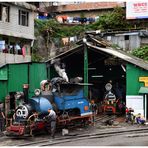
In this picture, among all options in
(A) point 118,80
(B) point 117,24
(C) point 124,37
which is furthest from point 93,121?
(B) point 117,24

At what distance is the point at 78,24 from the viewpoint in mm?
47406

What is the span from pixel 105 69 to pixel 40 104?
548 inches

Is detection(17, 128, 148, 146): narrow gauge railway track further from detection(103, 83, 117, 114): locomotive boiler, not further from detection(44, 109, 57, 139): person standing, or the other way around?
detection(103, 83, 117, 114): locomotive boiler

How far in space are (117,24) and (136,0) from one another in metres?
4.01

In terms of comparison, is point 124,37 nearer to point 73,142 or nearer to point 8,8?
point 8,8

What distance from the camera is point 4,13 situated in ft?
107

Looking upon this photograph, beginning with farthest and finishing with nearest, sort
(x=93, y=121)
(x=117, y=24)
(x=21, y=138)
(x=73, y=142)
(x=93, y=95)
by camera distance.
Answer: (x=117, y=24) → (x=93, y=95) → (x=93, y=121) → (x=21, y=138) → (x=73, y=142)

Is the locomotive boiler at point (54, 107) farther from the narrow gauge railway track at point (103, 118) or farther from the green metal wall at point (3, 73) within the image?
the green metal wall at point (3, 73)

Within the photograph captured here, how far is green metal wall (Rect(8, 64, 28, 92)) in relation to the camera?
27.5 meters

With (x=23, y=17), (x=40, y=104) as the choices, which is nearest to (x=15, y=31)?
(x=23, y=17)

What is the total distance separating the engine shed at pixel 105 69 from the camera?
26.8 metres

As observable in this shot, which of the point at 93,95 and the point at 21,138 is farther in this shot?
the point at 93,95

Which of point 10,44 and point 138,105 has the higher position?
point 10,44

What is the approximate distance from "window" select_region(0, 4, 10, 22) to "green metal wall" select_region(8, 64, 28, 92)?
6.00 m
